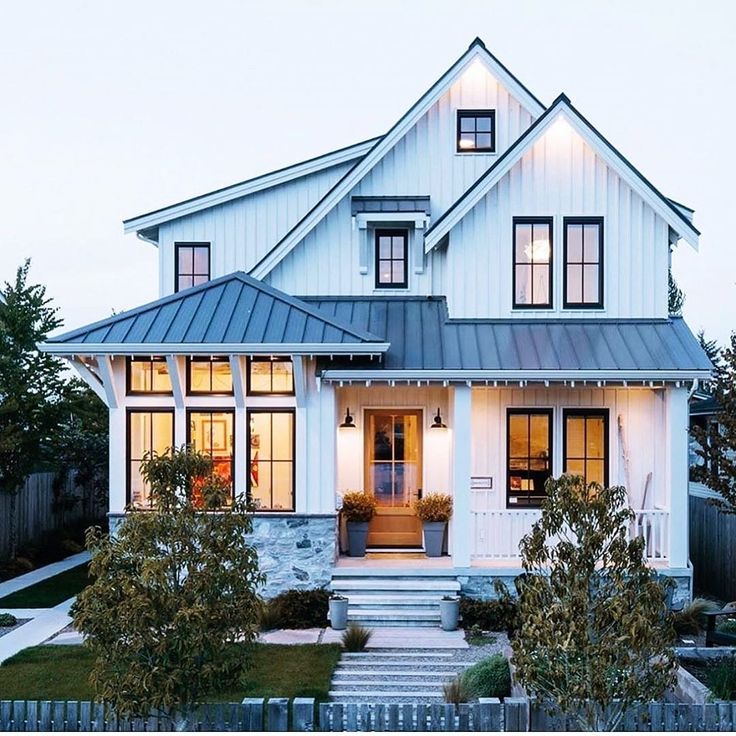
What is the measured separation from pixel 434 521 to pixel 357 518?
4.42 ft

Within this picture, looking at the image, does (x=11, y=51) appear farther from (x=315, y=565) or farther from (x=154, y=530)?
(x=154, y=530)

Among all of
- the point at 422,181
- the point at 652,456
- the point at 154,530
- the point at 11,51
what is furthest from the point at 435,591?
the point at 11,51

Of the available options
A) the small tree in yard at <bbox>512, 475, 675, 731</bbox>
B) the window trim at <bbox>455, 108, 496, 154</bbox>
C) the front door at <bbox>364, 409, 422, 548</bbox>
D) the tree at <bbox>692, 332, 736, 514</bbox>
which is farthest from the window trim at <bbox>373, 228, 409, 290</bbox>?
the small tree in yard at <bbox>512, 475, 675, 731</bbox>

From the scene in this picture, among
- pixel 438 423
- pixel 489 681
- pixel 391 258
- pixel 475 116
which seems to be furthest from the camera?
pixel 475 116

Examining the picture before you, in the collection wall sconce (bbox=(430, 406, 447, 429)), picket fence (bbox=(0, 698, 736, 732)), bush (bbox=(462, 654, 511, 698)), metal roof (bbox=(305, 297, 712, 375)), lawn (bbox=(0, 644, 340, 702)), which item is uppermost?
metal roof (bbox=(305, 297, 712, 375))

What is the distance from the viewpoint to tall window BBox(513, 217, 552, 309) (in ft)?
46.5

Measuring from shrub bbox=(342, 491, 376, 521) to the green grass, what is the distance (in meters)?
4.84

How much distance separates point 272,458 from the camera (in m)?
12.9

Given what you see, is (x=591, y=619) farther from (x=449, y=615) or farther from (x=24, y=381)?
(x=24, y=381)

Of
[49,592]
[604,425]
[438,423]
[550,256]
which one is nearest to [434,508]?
[438,423]

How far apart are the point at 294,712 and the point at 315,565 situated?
5.87 metres

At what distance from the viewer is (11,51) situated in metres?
20.2

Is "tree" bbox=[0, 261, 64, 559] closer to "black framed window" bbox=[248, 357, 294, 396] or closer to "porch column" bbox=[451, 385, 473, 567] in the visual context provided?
"black framed window" bbox=[248, 357, 294, 396]

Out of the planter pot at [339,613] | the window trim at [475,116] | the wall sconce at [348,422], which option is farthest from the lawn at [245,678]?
the window trim at [475,116]
